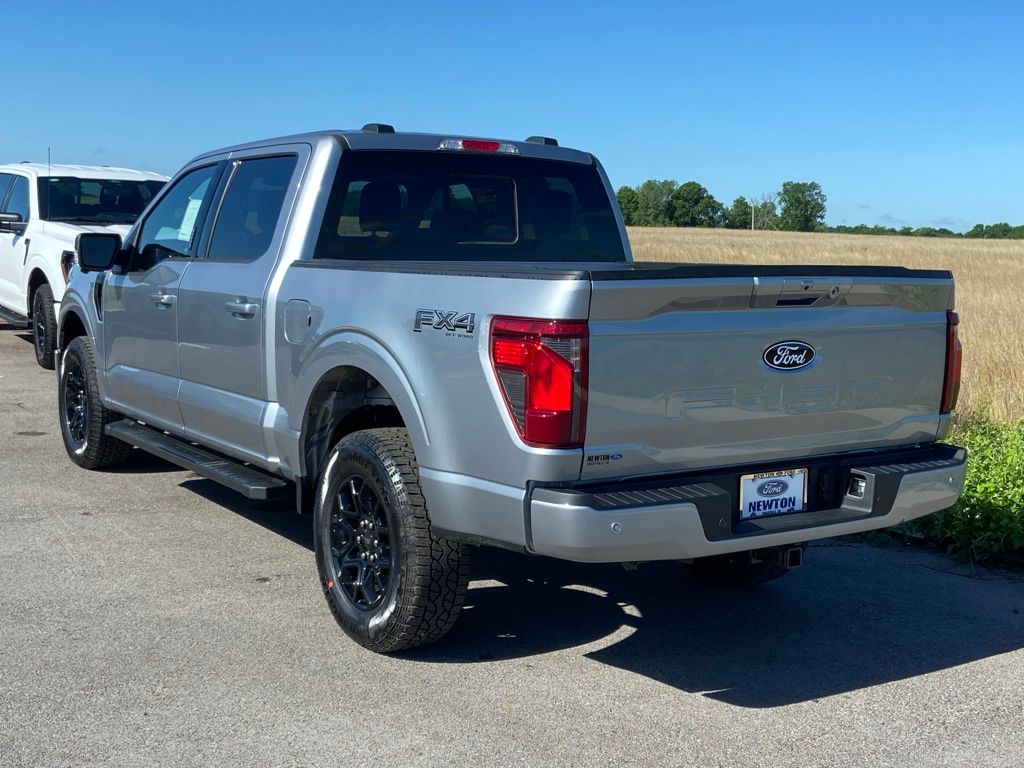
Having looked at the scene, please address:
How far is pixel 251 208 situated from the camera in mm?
5633

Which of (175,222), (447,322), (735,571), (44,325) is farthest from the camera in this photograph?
(44,325)

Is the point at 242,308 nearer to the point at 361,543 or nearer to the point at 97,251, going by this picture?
the point at 361,543

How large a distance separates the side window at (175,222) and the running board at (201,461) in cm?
91

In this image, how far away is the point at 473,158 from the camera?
566 cm

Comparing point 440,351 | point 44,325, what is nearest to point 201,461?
point 440,351

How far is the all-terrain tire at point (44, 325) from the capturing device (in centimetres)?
1159

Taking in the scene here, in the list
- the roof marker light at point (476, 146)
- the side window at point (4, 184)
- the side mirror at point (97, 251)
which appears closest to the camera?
the roof marker light at point (476, 146)

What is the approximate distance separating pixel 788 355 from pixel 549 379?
3.01 ft

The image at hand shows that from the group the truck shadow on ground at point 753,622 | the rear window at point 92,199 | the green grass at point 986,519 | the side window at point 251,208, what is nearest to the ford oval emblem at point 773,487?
the truck shadow on ground at point 753,622

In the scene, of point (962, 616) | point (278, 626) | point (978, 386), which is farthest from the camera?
point (978, 386)

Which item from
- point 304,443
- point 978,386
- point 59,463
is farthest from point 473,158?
point 978,386

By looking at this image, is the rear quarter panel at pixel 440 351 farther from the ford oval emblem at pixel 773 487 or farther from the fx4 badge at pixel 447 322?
the ford oval emblem at pixel 773 487

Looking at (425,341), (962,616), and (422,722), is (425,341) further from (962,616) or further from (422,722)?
(962,616)

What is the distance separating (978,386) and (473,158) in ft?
18.9
